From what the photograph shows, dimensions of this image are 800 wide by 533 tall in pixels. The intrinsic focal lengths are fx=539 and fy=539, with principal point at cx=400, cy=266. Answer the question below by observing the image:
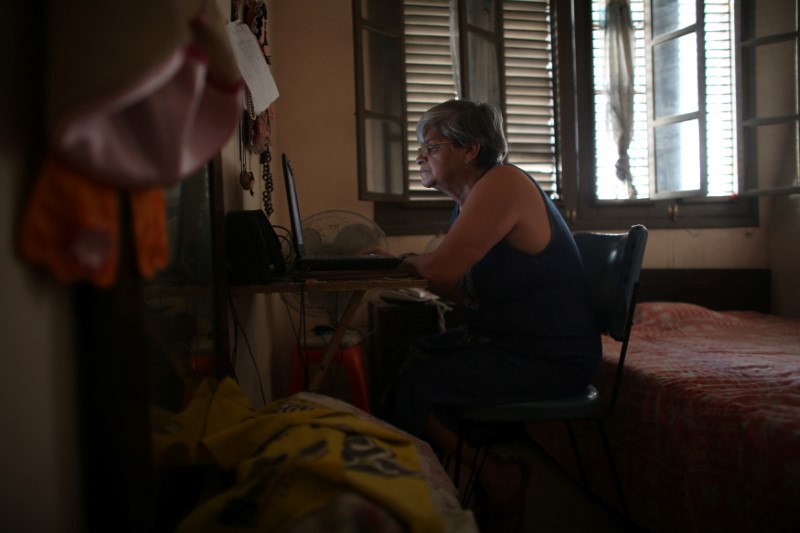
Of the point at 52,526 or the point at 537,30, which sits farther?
the point at 537,30

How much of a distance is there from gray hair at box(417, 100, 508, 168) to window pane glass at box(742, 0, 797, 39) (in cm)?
245

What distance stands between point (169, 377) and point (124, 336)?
25cm

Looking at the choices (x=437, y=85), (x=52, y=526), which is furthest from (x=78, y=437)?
(x=437, y=85)

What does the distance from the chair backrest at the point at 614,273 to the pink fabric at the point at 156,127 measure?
49.2 inches

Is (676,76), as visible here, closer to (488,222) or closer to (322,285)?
(488,222)

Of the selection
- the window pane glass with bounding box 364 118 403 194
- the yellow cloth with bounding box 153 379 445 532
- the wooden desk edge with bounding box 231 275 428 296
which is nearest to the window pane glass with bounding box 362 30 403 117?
the window pane glass with bounding box 364 118 403 194

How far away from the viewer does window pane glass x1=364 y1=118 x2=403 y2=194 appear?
293cm

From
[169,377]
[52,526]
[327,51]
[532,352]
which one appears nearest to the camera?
[52,526]

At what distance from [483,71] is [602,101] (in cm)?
87

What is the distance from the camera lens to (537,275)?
4.97ft

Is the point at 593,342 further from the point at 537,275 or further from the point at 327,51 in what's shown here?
the point at 327,51

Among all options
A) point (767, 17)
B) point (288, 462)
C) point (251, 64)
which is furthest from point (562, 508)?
point (767, 17)

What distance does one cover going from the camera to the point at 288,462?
68cm

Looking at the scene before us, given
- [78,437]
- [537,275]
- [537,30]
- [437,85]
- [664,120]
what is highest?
[537,30]
